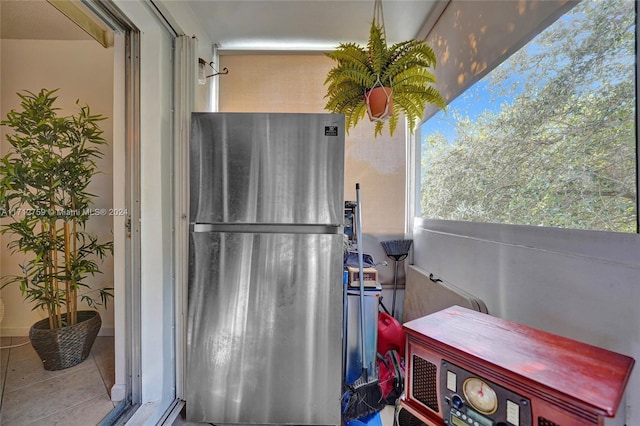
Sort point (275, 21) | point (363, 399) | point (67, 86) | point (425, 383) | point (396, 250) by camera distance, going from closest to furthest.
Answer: point (425, 383) → point (363, 399) → point (67, 86) → point (275, 21) → point (396, 250)

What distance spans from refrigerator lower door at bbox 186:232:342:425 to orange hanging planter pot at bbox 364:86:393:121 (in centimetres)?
73

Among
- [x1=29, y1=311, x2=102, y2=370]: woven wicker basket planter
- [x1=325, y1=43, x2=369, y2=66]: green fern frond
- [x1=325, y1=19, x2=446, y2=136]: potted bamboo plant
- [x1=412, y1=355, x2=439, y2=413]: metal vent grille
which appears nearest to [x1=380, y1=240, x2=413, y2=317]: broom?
[x1=325, y1=19, x2=446, y2=136]: potted bamboo plant

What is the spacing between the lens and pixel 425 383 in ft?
2.87

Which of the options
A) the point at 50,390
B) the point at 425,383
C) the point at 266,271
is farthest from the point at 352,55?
the point at 50,390

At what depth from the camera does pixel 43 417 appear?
1.32 metres

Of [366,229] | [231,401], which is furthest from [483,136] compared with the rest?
[231,401]

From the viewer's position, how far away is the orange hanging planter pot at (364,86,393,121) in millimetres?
1314

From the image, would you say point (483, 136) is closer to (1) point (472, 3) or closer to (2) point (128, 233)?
(1) point (472, 3)

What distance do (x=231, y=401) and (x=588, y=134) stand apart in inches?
82.1

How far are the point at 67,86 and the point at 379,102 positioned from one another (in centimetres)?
212

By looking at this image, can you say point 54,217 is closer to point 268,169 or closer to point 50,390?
point 50,390

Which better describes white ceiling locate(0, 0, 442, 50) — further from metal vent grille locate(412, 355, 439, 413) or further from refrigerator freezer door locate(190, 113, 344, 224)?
metal vent grille locate(412, 355, 439, 413)

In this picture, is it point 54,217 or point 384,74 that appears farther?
point 54,217

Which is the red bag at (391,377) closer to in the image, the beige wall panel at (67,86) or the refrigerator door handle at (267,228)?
the refrigerator door handle at (267,228)
